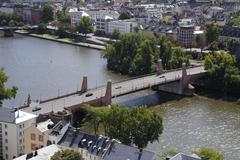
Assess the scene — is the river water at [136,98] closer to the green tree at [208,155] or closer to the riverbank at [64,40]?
the riverbank at [64,40]

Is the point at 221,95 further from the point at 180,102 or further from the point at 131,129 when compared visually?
the point at 131,129

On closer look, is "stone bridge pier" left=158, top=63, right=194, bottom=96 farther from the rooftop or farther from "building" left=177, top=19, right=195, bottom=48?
"building" left=177, top=19, right=195, bottom=48

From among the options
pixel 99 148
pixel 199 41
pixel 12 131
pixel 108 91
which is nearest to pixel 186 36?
pixel 199 41

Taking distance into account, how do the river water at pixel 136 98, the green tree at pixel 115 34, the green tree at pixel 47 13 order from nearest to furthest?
1. the river water at pixel 136 98
2. the green tree at pixel 115 34
3. the green tree at pixel 47 13

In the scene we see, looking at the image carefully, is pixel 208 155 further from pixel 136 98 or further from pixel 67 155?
pixel 136 98

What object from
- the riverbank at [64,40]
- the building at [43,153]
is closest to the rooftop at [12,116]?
the building at [43,153]
